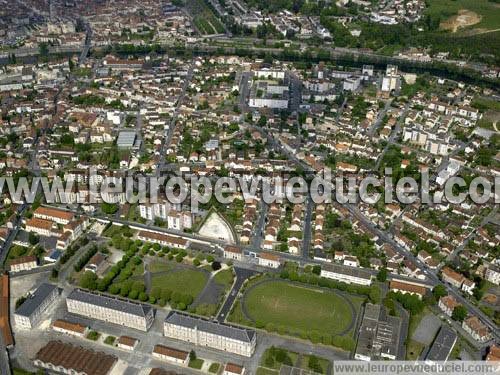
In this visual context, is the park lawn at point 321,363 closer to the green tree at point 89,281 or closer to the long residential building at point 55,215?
the green tree at point 89,281

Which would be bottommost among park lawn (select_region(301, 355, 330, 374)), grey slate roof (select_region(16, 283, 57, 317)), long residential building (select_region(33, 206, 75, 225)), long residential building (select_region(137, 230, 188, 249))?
park lawn (select_region(301, 355, 330, 374))

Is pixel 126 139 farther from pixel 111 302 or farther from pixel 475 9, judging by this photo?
pixel 475 9

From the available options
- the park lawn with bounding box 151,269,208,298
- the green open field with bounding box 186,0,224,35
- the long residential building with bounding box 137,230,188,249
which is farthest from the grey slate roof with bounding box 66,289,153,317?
the green open field with bounding box 186,0,224,35

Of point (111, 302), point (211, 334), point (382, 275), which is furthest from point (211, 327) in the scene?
point (382, 275)

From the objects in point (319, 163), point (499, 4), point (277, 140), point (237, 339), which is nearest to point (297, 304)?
point (237, 339)

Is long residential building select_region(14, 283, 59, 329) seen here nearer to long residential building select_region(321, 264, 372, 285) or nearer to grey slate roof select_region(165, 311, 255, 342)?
grey slate roof select_region(165, 311, 255, 342)

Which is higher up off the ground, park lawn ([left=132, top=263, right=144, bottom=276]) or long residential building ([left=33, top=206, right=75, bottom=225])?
long residential building ([left=33, top=206, right=75, bottom=225])

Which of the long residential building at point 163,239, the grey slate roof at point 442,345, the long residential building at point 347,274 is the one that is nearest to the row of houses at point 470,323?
the grey slate roof at point 442,345
